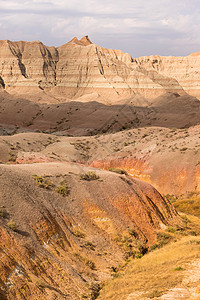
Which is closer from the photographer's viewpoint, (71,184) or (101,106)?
(71,184)

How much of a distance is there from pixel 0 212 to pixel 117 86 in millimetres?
88573

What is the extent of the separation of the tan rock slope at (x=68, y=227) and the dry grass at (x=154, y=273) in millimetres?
806

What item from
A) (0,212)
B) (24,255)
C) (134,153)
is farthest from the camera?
(134,153)

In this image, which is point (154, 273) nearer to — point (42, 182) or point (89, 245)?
point (89, 245)

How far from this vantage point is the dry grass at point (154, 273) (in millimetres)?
12930

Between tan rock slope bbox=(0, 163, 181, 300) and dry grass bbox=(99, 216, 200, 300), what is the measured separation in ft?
2.65

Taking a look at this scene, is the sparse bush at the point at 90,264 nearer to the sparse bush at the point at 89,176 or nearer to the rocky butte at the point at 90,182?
the rocky butte at the point at 90,182

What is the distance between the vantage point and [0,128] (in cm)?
7606

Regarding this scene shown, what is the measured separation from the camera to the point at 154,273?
14781 mm

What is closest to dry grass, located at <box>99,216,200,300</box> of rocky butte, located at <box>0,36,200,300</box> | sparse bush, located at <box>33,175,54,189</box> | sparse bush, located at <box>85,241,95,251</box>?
rocky butte, located at <box>0,36,200,300</box>

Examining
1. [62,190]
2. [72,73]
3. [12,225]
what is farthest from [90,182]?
[72,73]

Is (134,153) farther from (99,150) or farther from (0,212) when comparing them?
(0,212)

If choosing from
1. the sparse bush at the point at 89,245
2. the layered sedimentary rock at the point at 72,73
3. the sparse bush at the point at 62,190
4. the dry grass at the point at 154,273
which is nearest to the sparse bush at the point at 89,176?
the sparse bush at the point at 62,190

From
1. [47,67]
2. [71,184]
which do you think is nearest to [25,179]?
[71,184]
